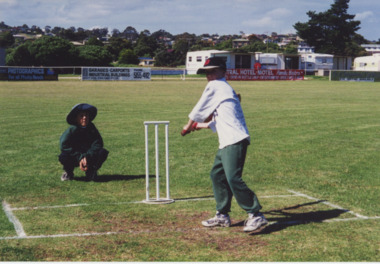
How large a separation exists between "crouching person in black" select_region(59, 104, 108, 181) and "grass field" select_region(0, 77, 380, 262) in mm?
289

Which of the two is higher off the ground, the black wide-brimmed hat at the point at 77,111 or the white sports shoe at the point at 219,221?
the black wide-brimmed hat at the point at 77,111

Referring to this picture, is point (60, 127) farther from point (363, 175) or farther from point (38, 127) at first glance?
point (363, 175)

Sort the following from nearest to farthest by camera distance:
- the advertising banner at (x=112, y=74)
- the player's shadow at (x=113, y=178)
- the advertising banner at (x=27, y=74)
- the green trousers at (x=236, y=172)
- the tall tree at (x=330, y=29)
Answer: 1. the green trousers at (x=236, y=172)
2. the player's shadow at (x=113, y=178)
3. the advertising banner at (x=27, y=74)
4. the advertising banner at (x=112, y=74)
5. the tall tree at (x=330, y=29)

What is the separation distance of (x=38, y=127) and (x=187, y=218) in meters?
10.7

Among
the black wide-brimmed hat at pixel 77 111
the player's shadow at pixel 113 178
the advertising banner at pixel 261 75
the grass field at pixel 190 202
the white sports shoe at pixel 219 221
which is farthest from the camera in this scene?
the advertising banner at pixel 261 75

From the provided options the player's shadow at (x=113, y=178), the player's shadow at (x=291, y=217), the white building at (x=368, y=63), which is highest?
the white building at (x=368, y=63)

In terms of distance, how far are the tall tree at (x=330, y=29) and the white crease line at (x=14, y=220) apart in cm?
11913

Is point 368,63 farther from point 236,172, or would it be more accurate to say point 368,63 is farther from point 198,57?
point 236,172

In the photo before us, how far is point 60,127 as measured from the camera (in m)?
16.2

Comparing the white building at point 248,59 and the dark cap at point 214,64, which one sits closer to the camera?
the dark cap at point 214,64

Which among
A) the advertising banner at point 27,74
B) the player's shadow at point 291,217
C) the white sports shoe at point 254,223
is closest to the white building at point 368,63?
the advertising banner at point 27,74

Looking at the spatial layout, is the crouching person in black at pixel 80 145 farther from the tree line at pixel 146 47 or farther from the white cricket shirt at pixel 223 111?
the tree line at pixel 146 47

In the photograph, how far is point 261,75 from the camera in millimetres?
63688

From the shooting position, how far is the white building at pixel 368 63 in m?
111
